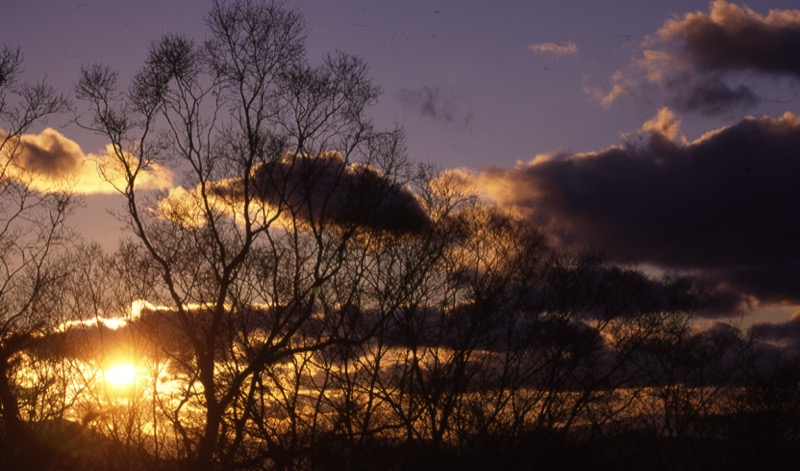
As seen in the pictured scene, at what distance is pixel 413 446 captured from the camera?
120ft

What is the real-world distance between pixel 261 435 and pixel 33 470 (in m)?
13.8

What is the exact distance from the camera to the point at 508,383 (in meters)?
39.9

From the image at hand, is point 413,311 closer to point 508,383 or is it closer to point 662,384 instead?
point 508,383

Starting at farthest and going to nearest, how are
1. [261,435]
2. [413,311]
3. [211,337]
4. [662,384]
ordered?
[662,384] → [413,311] → [261,435] → [211,337]

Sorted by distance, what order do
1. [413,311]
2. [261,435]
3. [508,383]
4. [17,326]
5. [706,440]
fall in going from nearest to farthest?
1. [261,435]
2. [17,326]
3. [413,311]
4. [508,383]
5. [706,440]

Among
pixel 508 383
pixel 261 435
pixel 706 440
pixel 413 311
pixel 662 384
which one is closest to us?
pixel 261 435

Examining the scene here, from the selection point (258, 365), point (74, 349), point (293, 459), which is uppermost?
point (74, 349)

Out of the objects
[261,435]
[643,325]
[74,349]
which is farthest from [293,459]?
[643,325]

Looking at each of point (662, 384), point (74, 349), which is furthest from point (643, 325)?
point (74, 349)

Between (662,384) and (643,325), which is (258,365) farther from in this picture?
(662,384)

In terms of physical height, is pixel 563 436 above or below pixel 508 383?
below

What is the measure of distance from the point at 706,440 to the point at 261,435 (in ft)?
106

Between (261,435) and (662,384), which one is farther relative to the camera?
(662,384)

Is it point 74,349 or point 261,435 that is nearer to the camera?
point 261,435
